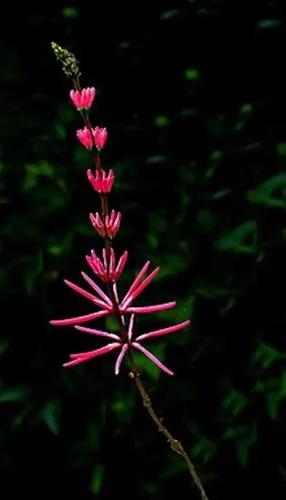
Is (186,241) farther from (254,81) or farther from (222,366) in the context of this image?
(254,81)

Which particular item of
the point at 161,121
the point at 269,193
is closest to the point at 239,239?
the point at 269,193

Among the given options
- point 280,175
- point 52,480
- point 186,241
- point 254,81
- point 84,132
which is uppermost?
point 84,132

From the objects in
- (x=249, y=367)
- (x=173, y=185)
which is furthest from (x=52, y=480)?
(x=173, y=185)

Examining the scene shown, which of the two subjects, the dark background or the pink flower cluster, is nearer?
the pink flower cluster

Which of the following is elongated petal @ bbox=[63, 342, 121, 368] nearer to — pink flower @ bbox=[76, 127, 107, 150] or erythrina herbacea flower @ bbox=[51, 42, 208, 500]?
erythrina herbacea flower @ bbox=[51, 42, 208, 500]

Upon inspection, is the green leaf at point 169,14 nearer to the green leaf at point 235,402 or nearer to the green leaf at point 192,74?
the green leaf at point 192,74

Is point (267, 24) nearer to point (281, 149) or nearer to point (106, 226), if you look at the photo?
point (281, 149)

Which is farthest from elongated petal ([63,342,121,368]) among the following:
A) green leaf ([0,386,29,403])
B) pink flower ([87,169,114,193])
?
green leaf ([0,386,29,403])

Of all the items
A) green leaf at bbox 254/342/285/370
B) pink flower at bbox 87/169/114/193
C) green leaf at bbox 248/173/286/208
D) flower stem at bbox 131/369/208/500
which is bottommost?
green leaf at bbox 254/342/285/370

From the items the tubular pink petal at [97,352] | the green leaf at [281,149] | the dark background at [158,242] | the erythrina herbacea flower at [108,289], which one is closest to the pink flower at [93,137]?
the erythrina herbacea flower at [108,289]
